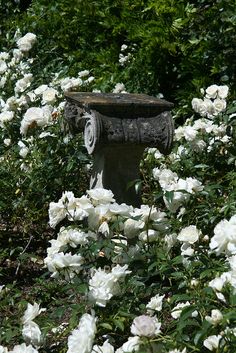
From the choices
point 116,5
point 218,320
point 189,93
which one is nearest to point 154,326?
point 218,320

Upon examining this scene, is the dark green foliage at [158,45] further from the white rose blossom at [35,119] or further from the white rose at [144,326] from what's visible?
the white rose at [144,326]

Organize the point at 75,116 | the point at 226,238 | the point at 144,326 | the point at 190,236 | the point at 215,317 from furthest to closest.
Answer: the point at 75,116 → the point at 190,236 → the point at 226,238 → the point at 215,317 → the point at 144,326

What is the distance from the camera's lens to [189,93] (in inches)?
232

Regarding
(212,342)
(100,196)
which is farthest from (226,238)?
(100,196)

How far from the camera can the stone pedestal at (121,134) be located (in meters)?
3.99

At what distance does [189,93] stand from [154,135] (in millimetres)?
1862

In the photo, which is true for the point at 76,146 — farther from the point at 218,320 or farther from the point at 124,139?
the point at 218,320

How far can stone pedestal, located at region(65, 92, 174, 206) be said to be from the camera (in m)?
3.99

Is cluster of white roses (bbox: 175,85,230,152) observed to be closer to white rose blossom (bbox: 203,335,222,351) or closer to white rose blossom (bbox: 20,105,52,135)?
white rose blossom (bbox: 20,105,52,135)

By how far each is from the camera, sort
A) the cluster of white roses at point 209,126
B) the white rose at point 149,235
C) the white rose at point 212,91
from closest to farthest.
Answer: the white rose at point 149,235 < the cluster of white roses at point 209,126 < the white rose at point 212,91

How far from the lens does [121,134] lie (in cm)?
399

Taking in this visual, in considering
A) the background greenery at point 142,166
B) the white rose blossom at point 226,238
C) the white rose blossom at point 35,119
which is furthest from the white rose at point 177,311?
the white rose blossom at point 35,119

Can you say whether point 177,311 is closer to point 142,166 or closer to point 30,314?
point 30,314

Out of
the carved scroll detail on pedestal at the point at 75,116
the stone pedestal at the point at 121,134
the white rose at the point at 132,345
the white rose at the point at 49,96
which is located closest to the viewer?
the white rose at the point at 132,345
